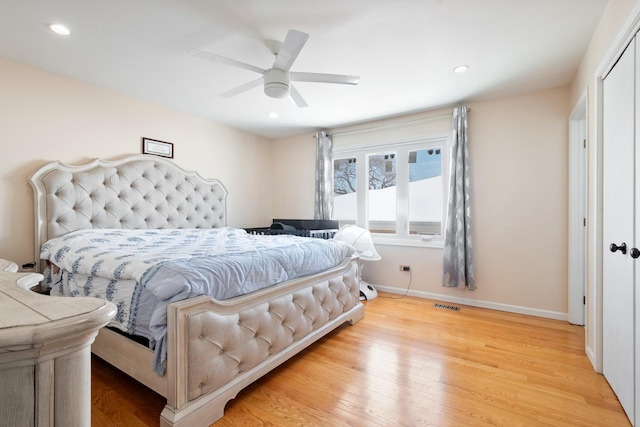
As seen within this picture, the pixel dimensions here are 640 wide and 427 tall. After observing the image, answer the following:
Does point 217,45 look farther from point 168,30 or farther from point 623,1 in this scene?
point 623,1

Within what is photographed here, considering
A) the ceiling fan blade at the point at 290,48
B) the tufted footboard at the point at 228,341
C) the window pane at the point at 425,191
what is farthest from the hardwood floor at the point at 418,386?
the ceiling fan blade at the point at 290,48

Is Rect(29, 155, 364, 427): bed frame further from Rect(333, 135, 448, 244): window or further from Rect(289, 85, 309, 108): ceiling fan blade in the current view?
Rect(289, 85, 309, 108): ceiling fan blade

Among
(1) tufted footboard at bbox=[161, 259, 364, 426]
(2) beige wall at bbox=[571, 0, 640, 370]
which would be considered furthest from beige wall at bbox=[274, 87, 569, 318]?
(1) tufted footboard at bbox=[161, 259, 364, 426]

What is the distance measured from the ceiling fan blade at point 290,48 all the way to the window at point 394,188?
7.22 feet

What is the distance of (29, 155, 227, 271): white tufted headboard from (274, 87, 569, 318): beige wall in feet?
9.47

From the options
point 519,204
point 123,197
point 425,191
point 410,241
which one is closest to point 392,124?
point 425,191

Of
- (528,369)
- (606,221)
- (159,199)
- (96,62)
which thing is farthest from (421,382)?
(96,62)

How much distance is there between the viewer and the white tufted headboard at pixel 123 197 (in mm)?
2436

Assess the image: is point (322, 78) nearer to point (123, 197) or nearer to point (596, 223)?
point (596, 223)

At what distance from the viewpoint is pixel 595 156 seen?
196 centimetres

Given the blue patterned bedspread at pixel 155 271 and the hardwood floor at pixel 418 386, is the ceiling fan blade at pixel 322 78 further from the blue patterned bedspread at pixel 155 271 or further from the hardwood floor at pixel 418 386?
the hardwood floor at pixel 418 386

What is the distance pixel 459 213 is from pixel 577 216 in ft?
3.27

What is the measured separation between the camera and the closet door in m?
1.49

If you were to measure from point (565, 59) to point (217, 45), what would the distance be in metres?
2.73
